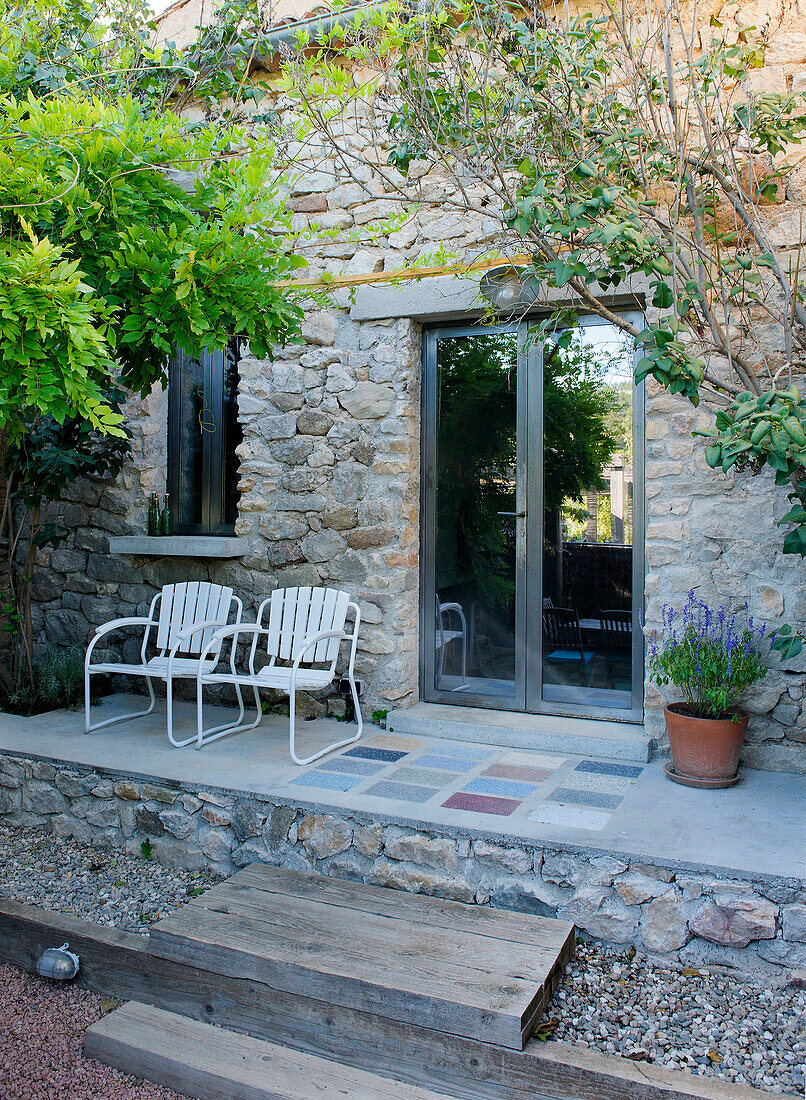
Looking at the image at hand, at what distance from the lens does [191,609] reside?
4.38 metres

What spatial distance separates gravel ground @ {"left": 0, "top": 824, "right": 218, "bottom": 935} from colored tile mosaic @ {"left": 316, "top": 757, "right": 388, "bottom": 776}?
0.64 meters

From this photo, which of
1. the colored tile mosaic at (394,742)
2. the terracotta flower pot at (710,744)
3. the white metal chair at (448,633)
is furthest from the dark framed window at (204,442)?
the terracotta flower pot at (710,744)

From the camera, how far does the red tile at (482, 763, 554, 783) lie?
335 centimetres

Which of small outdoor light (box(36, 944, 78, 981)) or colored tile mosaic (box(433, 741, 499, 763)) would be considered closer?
small outdoor light (box(36, 944, 78, 981))

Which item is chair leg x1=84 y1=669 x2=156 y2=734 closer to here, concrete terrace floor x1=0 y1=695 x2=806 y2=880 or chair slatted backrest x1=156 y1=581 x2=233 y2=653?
concrete terrace floor x1=0 y1=695 x2=806 y2=880

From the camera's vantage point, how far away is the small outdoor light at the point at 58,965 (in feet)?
8.47

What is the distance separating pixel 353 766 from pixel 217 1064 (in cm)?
146

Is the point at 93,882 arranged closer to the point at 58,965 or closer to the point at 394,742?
the point at 58,965

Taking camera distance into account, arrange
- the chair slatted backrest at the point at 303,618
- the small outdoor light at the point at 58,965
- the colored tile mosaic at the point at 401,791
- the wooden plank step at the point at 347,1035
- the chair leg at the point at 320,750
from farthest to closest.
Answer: the chair slatted backrest at the point at 303,618 → the chair leg at the point at 320,750 → the colored tile mosaic at the point at 401,791 → the small outdoor light at the point at 58,965 → the wooden plank step at the point at 347,1035

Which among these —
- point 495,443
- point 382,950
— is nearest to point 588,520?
point 495,443

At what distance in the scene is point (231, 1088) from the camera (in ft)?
6.73

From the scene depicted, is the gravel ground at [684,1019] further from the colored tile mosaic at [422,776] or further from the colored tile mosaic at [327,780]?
the colored tile mosaic at [327,780]

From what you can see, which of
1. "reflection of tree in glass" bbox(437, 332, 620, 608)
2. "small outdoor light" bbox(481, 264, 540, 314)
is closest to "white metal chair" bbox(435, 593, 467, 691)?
"reflection of tree in glass" bbox(437, 332, 620, 608)

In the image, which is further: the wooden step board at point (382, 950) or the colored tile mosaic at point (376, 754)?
the colored tile mosaic at point (376, 754)
